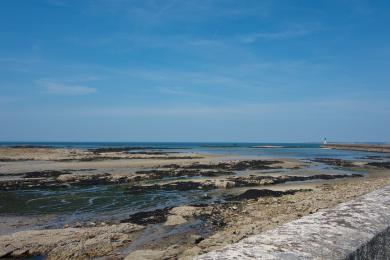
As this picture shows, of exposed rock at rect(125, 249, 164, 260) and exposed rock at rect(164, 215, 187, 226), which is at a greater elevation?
exposed rock at rect(125, 249, 164, 260)

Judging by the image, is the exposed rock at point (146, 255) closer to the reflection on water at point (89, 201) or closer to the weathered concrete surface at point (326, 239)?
the reflection on water at point (89, 201)

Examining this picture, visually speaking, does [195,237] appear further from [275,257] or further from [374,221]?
[275,257]

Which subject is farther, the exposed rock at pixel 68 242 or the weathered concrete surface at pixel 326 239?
the exposed rock at pixel 68 242

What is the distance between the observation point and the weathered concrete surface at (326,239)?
7.77ft

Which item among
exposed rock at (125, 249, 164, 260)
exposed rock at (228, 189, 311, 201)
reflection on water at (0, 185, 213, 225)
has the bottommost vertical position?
reflection on water at (0, 185, 213, 225)

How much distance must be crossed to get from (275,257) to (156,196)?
16933 millimetres

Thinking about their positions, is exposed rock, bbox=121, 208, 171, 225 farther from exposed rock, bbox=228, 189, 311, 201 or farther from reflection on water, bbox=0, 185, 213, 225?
exposed rock, bbox=228, 189, 311, 201

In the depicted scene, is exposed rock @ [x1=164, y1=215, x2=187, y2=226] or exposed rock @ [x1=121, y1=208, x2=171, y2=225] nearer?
exposed rock @ [x1=164, y1=215, x2=187, y2=226]

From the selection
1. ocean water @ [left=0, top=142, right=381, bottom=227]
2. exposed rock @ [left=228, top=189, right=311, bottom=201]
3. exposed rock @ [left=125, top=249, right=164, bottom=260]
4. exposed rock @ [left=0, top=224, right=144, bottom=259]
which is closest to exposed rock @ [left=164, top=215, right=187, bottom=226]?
exposed rock @ [left=0, top=224, right=144, bottom=259]

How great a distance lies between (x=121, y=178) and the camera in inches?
1005

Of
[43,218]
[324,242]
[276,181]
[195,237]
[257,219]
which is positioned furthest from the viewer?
[276,181]

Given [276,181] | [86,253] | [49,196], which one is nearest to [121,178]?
[49,196]

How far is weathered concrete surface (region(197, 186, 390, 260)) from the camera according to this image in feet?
7.77

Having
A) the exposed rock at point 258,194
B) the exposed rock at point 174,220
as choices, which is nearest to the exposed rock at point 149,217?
the exposed rock at point 174,220
